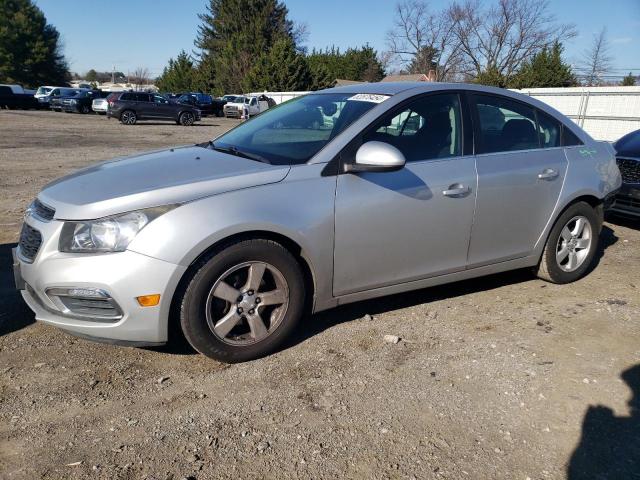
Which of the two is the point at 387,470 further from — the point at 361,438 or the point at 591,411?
the point at 591,411

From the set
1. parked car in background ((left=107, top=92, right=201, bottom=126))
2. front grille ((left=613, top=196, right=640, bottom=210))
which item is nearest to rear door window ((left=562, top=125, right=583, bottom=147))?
front grille ((left=613, top=196, right=640, bottom=210))

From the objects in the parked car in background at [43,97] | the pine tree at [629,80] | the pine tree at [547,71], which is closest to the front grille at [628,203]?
the pine tree at [547,71]

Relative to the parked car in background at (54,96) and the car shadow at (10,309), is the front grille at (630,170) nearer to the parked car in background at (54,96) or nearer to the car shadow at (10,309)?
the car shadow at (10,309)

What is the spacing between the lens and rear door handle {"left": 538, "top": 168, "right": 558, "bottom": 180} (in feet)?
13.9

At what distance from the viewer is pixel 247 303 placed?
3201mm

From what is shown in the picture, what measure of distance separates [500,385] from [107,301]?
7.40 feet

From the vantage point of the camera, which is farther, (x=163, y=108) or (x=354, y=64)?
(x=354, y=64)

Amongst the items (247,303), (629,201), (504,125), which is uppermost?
(504,125)

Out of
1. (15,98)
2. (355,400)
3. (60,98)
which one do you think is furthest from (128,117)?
(355,400)

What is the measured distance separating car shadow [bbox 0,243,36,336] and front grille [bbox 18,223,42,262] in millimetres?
693

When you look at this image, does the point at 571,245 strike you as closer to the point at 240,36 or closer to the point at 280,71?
the point at 280,71

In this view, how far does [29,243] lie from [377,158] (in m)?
2.13

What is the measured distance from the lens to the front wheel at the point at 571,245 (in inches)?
179

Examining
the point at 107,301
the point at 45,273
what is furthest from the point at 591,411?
the point at 45,273
